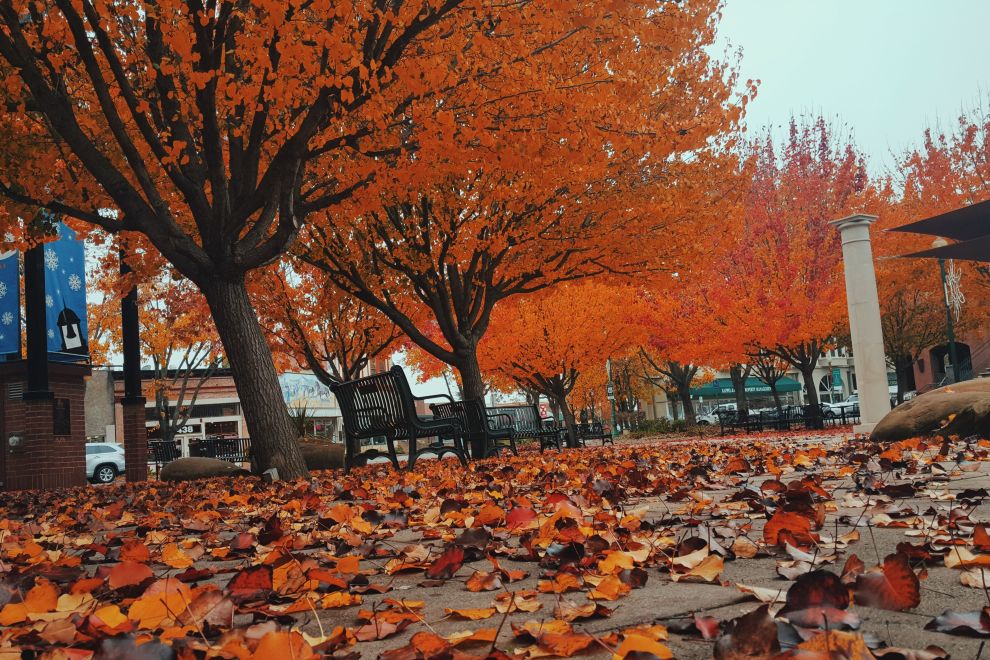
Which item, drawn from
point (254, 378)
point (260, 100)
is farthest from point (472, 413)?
point (260, 100)

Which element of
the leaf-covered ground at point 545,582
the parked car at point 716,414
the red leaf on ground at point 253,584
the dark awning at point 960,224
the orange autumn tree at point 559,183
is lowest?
the parked car at point 716,414

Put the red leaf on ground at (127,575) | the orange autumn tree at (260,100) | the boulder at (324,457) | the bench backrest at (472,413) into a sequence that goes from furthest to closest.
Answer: the boulder at (324,457), the bench backrest at (472,413), the orange autumn tree at (260,100), the red leaf on ground at (127,575)

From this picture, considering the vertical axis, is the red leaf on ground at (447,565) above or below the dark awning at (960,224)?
below

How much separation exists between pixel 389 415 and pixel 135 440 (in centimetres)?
890

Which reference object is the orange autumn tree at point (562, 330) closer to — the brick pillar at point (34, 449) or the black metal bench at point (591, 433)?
the black metal bench at point (591, 433)

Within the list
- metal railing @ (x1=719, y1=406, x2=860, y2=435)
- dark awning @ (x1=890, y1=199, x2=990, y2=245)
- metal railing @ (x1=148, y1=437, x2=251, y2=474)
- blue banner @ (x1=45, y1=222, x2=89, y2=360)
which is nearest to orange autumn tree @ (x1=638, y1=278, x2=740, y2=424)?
metal railing @ (x1=719, y1=406, x2=860, y2=435)

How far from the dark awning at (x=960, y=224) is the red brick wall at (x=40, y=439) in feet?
42.5

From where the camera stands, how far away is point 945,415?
285 inches

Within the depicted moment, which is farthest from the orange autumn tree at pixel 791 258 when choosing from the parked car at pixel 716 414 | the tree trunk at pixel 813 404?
the parked car at pixel 716 414

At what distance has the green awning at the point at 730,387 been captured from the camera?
52.7 metres

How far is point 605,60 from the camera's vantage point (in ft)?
29.9

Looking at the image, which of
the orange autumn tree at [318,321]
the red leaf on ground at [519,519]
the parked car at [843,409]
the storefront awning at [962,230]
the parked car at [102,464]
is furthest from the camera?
the parked car at [102,464]

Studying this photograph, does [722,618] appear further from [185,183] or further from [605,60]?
[605,60]

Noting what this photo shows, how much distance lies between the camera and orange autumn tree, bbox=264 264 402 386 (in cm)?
1680
